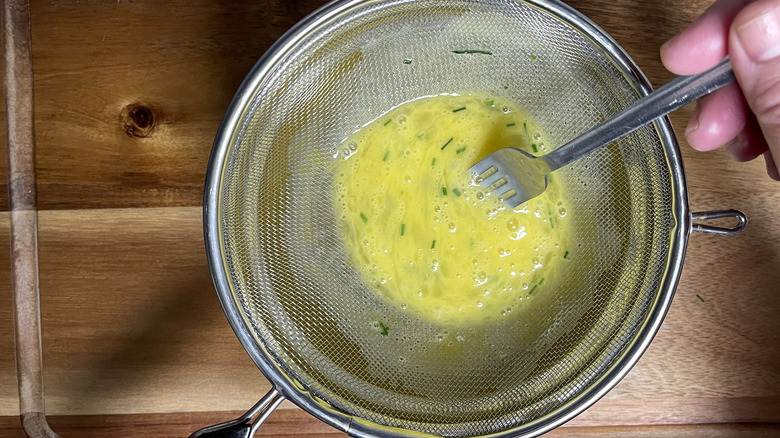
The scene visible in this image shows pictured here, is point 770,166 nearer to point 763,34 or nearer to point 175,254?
point 763,34

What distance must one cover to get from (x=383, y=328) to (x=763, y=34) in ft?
2.53

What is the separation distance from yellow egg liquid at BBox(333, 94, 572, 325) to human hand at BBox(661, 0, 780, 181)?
283 mm

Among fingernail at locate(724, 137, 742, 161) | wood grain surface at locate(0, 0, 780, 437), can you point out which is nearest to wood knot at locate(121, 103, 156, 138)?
wood grain surface at locate(0, 0, 780, 437)

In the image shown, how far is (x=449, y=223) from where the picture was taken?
43.8 inches

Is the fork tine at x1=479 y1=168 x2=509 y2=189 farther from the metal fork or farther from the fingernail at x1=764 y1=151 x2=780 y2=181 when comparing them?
the fingernail at x1=764 y1=151 x2=780 y2=181

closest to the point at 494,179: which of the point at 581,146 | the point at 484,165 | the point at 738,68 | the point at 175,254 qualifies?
the point at 484,165

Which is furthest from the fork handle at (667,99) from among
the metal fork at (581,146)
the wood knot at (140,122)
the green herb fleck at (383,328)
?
the wood knot at (140,122)

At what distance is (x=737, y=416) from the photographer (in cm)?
114

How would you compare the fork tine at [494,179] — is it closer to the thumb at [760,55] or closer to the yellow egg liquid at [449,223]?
the yellow egg liquid at [449,223]

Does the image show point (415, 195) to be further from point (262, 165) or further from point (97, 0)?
point (97, 0)

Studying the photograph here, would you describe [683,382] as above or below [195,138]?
below

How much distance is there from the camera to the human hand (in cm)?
75

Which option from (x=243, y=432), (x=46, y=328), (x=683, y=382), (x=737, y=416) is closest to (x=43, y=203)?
(x=46, y=328)

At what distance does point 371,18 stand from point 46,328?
2.89 ft
